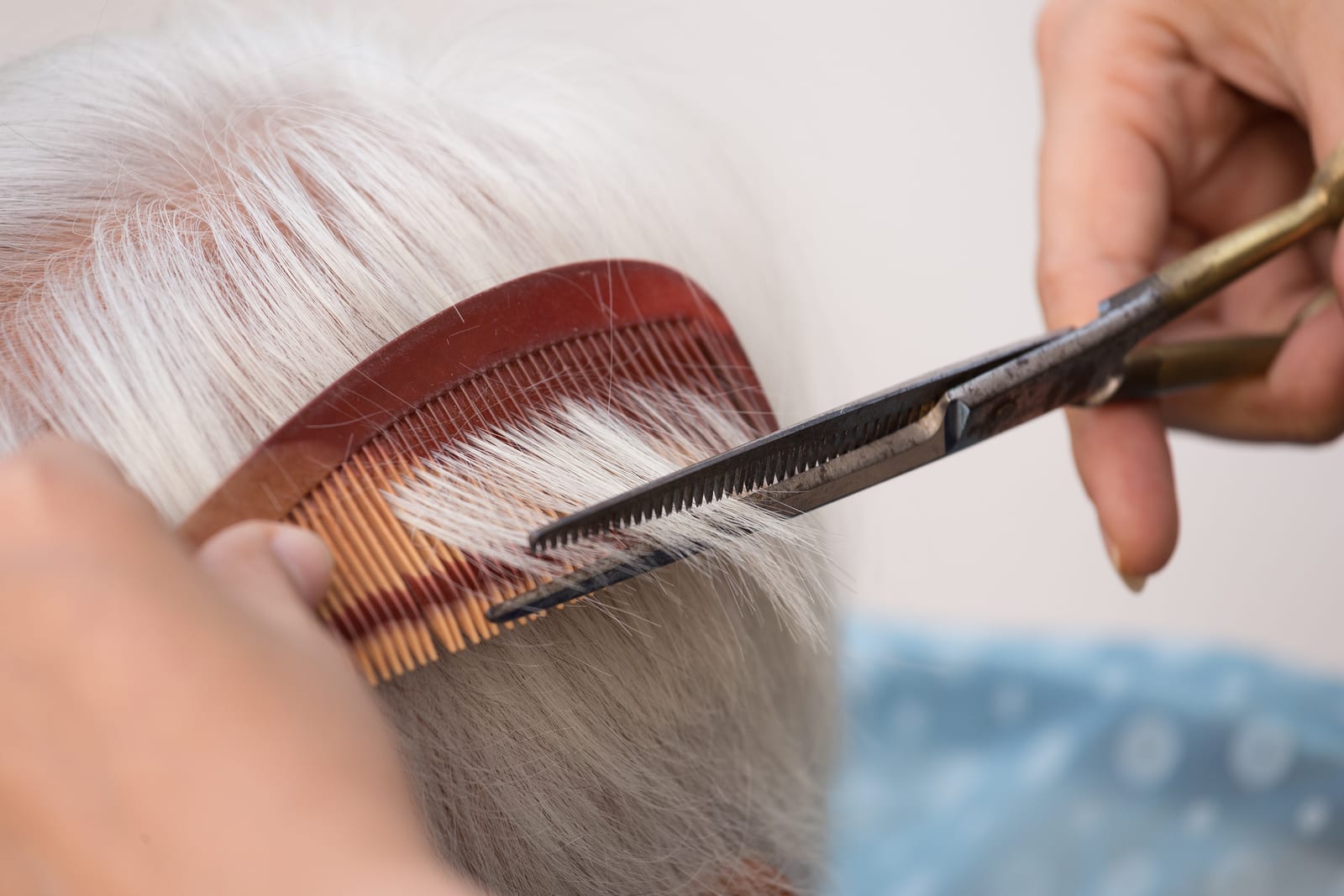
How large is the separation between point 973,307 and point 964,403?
113cm

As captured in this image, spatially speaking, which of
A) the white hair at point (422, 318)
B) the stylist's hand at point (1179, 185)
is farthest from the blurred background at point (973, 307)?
the white hair at point (422, 318)

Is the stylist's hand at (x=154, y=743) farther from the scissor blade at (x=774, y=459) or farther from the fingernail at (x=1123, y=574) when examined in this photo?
the fingernail at (x=1123, y=574)

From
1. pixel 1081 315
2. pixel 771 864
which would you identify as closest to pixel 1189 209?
pixel 1081 315

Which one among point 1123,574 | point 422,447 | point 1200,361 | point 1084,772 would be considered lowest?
point 1084,772

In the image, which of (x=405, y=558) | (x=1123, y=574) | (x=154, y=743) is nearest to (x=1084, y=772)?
(x=1123, y=574)

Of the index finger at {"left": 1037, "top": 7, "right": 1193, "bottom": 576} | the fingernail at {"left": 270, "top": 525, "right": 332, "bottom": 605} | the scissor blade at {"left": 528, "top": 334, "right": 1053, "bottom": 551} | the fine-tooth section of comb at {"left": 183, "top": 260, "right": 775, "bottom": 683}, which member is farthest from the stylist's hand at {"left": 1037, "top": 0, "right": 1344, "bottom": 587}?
the fingernail at {"left": 270, "top": 525, "right": 332, "bottom": 605}

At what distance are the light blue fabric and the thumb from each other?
0.87 meters

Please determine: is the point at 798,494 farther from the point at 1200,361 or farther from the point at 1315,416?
the point at 1315,416

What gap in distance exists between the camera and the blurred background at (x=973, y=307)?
166cm

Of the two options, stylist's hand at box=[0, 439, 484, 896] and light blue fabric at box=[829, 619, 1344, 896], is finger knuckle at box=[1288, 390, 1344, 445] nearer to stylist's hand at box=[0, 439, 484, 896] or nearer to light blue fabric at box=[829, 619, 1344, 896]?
light blue fabric at box=[829, 619, 1344, 896]

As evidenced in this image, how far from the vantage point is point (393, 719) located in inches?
23.6

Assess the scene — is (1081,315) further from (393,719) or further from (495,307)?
(393,719)

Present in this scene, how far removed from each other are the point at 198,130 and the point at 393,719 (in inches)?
15.8

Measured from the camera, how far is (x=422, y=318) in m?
0.63
